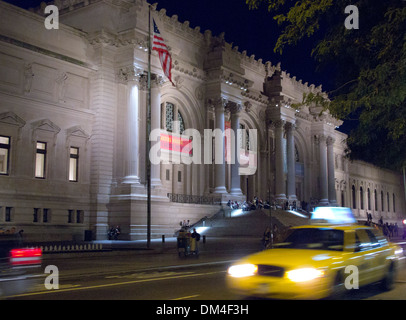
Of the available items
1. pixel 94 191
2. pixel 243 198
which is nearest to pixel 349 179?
pixel 243 198

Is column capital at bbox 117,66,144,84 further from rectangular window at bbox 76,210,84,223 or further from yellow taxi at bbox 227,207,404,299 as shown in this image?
yellow taxi at bbox 227,207,404,299

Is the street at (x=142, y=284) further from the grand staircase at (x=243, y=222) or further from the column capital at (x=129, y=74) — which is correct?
the grand staircase at (x=243, y=222)

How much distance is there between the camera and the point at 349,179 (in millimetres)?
84500

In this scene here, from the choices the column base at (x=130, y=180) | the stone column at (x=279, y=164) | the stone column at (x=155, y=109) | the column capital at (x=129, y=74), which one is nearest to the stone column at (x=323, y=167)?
the stone column at (x=279, y=164)

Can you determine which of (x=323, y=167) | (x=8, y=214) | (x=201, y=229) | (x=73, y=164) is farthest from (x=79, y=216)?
(x=323, y=167)

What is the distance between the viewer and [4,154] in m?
34.6

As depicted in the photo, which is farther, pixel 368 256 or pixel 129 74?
pixel 129 74

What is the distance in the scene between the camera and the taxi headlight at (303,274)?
9.16m

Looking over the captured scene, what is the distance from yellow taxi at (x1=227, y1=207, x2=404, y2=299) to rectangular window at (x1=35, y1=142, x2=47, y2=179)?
28495mm

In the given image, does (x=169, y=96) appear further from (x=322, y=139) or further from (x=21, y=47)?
(x=322, y=139)

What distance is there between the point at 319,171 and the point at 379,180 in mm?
30567

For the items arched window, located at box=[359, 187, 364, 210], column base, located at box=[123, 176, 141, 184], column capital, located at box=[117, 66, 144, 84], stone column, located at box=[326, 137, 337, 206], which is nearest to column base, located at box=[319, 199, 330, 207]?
stone column, located at box=[326, 137, 337, 206]

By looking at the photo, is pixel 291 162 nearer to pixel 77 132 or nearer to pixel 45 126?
pixel 77 132

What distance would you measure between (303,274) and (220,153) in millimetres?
41189
